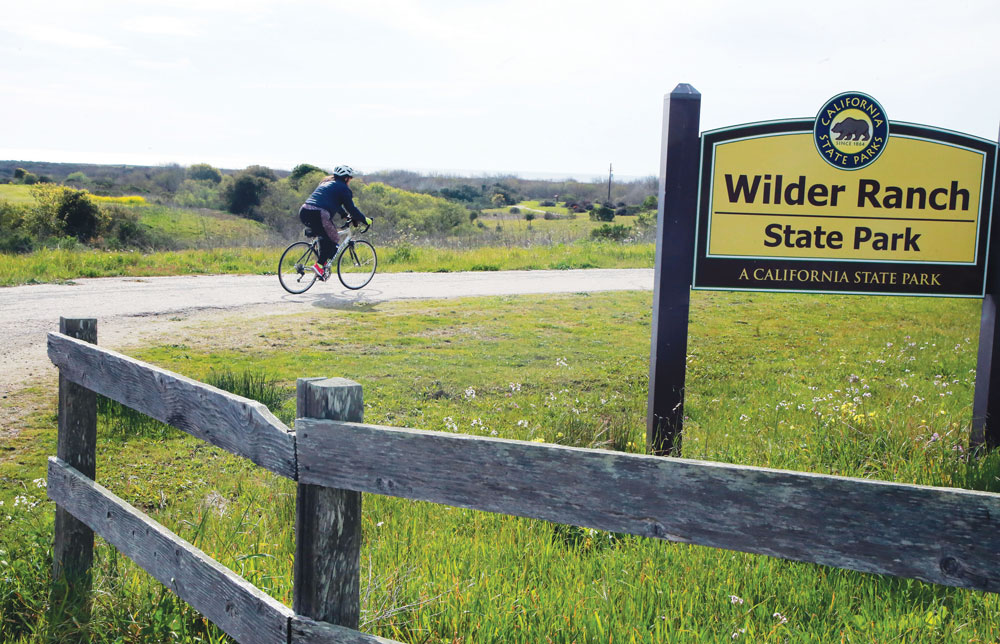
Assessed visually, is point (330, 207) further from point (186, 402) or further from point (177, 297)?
point (186, 402)

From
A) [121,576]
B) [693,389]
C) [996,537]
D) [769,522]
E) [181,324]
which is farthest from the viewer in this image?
[181,324]

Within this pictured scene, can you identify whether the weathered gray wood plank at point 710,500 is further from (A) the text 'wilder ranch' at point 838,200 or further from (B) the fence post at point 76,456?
(A) the text 'wilder ranch' at point 838,200

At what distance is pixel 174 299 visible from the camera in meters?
12.1

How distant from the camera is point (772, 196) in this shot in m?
5.42

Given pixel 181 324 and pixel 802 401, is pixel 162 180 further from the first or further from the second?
pixel 802 401

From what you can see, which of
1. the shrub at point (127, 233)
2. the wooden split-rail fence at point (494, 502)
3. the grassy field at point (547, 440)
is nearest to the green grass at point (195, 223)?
the shrub at point (127, 233)

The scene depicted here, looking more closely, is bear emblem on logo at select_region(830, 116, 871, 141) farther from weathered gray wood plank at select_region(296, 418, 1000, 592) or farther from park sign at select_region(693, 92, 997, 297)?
weathered gray wood plank at select_region(296, 418, 1000, 592)

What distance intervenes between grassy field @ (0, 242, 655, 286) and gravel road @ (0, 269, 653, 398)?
822 millimetres

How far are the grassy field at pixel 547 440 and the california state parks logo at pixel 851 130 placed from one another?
180 cm

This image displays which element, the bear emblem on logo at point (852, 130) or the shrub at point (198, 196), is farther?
the shrub at point (198, 196)

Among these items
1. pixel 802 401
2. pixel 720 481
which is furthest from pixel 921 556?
pixel 802 401

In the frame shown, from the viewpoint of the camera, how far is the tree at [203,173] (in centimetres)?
5975

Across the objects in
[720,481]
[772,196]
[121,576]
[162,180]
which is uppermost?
[162,180]

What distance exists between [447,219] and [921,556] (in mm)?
40273
